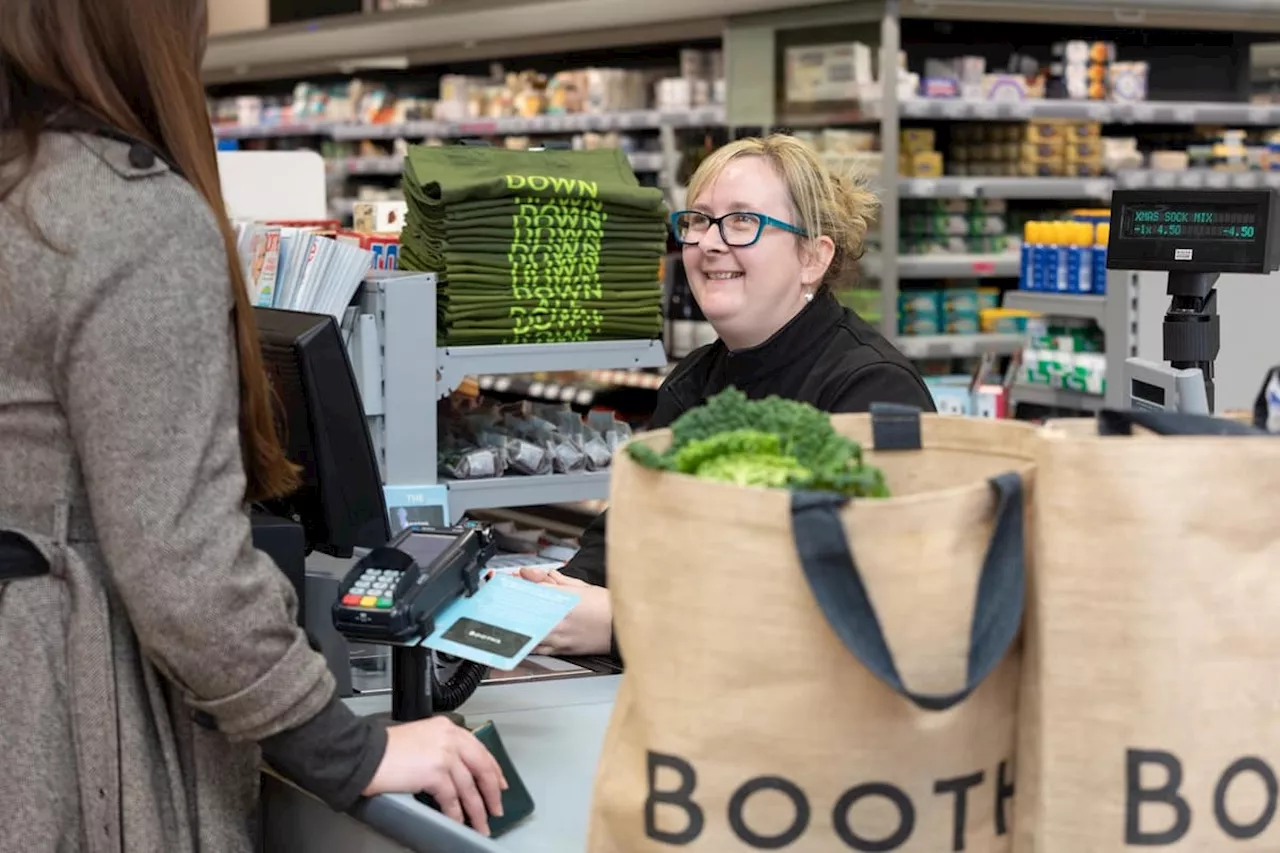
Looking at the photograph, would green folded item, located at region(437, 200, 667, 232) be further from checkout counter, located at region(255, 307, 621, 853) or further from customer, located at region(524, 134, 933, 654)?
checkout counter, located at region(255, 307, 621, 853)

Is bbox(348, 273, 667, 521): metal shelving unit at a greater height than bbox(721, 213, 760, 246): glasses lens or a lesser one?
lesser

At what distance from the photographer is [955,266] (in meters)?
7.05

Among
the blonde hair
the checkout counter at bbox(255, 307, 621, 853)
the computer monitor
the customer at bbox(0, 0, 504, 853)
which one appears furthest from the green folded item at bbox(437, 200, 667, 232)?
the customer at bbox(0, 0, 504, 853)

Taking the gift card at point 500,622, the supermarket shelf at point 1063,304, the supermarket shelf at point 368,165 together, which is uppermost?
the supermarket shelf at point 368,165

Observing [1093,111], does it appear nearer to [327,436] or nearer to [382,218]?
[382,218]

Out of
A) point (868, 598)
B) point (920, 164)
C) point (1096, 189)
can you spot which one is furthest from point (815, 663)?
point (1096, 189)

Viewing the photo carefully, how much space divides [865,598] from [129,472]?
2.13 ft

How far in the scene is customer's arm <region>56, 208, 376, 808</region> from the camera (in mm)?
1393

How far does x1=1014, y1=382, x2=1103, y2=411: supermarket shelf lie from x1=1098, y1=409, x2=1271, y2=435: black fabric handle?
3.62 metres

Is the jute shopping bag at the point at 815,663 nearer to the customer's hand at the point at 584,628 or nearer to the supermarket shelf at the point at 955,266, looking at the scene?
the customer's hand at the point at 584,628

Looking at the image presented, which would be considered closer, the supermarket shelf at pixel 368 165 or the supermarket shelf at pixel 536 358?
the supermarket shelf at pixel 536 358

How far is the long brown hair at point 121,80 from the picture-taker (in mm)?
1435

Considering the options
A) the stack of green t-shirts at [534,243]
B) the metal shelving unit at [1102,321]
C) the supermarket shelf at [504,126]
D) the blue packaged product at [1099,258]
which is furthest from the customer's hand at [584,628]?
the supermarket shelf at [504,126]

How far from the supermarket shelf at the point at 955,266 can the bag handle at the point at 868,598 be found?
564cm
